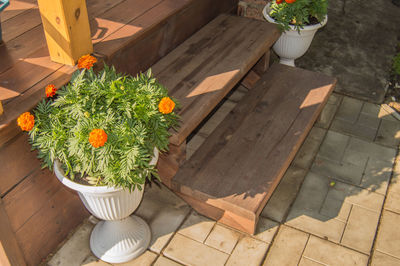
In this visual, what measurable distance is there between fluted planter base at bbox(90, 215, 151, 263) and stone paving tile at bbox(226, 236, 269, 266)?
628 millimetres

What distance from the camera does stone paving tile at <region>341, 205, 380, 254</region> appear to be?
330cm

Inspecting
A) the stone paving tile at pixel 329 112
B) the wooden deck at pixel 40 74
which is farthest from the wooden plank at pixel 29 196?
the stone paving tile at pixel 329 112

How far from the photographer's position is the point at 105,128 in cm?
253

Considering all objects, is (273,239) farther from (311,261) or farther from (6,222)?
(6,222)

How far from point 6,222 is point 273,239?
179 centimetres

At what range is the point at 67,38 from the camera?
295 cm

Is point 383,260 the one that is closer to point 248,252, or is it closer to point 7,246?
point 248,252

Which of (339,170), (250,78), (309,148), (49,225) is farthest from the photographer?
(250,78)

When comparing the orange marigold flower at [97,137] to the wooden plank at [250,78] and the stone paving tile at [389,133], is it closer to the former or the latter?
the wooden plank at [250,78]

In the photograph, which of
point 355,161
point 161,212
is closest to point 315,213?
point 355,161

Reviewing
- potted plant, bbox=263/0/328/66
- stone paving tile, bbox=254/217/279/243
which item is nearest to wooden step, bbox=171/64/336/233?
stone paving tile, bbox=254/217/279/243

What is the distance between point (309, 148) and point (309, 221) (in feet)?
2.79

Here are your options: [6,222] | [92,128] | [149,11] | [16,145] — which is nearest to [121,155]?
[92,128]

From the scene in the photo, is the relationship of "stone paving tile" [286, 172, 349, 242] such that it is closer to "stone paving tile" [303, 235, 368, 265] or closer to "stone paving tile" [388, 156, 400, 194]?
"stone paving tile" [303, 235, 368, 265]
